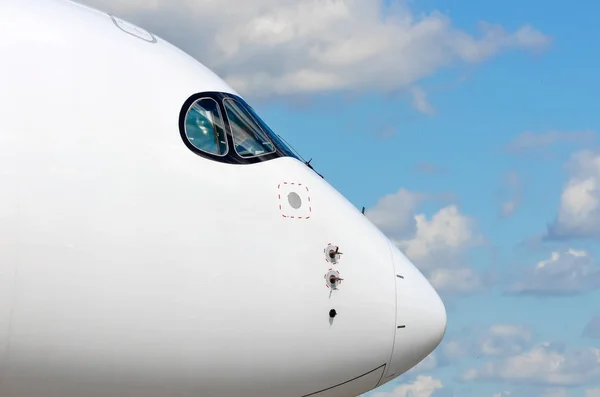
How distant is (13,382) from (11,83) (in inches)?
147

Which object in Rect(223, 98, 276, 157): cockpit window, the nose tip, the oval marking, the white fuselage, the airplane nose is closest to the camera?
the white fuselage

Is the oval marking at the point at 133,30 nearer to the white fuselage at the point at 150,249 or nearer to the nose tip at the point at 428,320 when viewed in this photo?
the white fuselage at the point at 150,249

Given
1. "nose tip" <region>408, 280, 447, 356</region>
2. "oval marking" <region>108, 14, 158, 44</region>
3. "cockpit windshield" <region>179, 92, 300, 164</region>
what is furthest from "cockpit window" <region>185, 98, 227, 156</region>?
"nose tip" <region>408, 280, 447, 356</region>

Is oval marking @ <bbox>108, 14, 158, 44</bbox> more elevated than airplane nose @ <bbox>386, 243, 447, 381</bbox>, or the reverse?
oval marking @ <bbox>108, 14, 158, 44</bbox>

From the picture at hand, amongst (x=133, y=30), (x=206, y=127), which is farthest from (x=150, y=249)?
(x=133, y=30)

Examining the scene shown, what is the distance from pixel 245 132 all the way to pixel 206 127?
786mm

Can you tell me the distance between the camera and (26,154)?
12.3 meters

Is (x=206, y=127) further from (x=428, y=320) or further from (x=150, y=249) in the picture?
(x=428, y=320)

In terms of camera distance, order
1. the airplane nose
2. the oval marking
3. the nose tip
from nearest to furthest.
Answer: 1. the oval marking
2. the airplane nose
3. the nose tip

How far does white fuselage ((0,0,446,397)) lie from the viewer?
12.4 metres

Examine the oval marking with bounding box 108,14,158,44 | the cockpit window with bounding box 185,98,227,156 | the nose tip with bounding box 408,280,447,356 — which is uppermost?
the oval marking with bounding box 108,14,158,44

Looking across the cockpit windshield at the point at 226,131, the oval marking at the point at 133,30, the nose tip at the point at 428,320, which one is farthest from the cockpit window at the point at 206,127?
the nose tip at the point at 428,320

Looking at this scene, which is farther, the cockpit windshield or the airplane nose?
the airplane nose

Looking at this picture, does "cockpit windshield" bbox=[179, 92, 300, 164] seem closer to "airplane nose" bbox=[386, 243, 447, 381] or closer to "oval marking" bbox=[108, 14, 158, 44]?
"oval marking" bbox=[108, 14, 158, 44]
